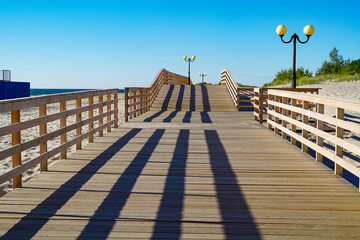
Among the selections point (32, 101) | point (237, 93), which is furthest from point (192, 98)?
point (32, 101)

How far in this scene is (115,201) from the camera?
372 centimetres

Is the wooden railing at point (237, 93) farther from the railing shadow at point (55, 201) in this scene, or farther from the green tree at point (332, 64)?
the green tree at point (332, 64)

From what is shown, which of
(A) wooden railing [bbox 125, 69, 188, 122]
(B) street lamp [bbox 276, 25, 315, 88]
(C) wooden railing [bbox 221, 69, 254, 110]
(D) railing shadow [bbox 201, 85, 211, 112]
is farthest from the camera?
(D) railing shadow [bbox 201, 85, 211, 112]

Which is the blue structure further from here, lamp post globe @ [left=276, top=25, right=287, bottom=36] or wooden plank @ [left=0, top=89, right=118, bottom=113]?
wooden plank @ [left=0, top=89, right=118, bottom=113]

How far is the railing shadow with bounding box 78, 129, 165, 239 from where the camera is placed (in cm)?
302

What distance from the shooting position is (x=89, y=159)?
568 cm

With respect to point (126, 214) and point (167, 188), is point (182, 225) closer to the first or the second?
point (126, 214)

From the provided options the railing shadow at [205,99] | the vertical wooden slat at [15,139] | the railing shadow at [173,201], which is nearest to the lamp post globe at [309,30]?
the railing shadow at [205,99]

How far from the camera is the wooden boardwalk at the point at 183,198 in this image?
118 inches

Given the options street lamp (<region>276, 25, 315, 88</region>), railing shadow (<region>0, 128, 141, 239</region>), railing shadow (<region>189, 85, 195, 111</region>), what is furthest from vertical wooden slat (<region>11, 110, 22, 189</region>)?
railing shadow (<region>189, 85, 195, 111</region>)

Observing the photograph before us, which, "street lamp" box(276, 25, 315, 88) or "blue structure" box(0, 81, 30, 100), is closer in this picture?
"street lamp" box(276, 25, 315, 88)

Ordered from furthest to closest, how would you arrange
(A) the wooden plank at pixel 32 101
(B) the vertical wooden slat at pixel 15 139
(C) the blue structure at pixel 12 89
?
(C) the blue structure at pixel 12 89
(B) the vertical wooden slat at pixel 15 139
(A) the wooden plank at pixel 32 101

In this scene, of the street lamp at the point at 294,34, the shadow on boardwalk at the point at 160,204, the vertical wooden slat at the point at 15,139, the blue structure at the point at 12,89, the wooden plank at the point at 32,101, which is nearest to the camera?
the shadow on boardwalk at the point at 160,204

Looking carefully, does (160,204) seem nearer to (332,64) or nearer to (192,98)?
(192,98)
